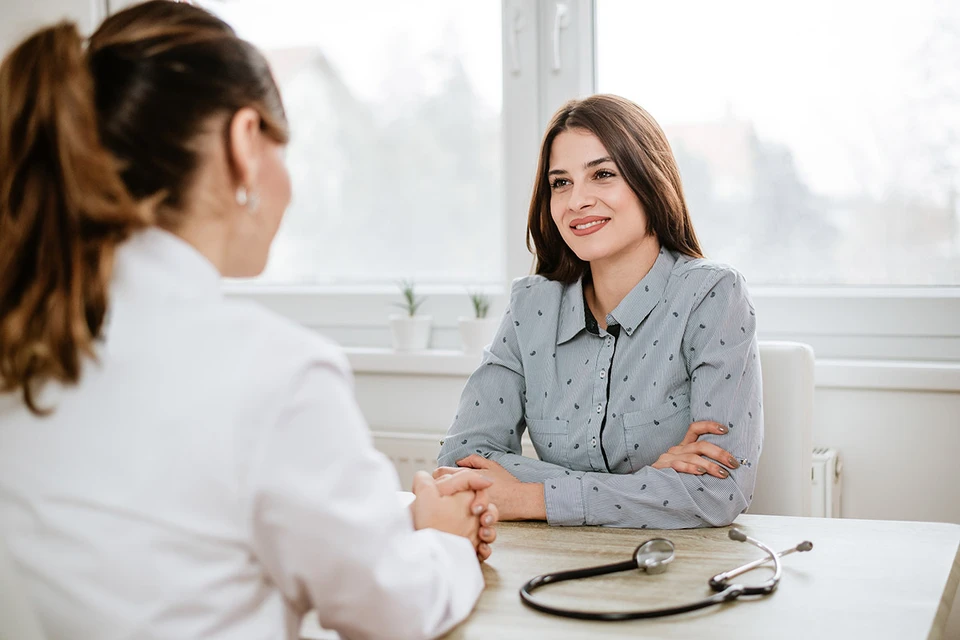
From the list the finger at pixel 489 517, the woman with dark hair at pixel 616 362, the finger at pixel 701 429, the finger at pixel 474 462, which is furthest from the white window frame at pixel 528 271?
the finger at pixel 489 517

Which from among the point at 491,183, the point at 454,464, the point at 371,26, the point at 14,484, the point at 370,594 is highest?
the point at 371,26

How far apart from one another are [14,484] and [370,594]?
0.30 m

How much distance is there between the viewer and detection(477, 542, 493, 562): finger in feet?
3.91

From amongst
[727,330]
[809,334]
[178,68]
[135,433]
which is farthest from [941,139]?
[135,433]

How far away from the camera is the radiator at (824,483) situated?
207 centimetres

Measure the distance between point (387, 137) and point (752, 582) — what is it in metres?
2.02

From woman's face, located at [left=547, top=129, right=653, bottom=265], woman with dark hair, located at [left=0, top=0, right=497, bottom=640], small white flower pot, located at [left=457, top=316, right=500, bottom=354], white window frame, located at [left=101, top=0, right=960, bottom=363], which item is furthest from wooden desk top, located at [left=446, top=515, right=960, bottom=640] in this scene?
small white flower pot, located at [left=457, top=316, right=500, bottom=354]

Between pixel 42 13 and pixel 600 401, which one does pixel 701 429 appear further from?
pixel 42 13

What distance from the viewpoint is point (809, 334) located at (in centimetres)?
231

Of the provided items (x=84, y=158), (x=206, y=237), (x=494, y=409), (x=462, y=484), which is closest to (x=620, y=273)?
(x=494, y=409)

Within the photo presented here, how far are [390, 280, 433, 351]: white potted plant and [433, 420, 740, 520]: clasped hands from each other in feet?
3.57

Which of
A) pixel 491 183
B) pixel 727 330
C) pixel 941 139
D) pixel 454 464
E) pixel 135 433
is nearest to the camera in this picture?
pixel 135 433

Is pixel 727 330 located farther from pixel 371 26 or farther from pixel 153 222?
pixel 371 26

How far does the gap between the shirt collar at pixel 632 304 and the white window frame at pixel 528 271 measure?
713 mm
